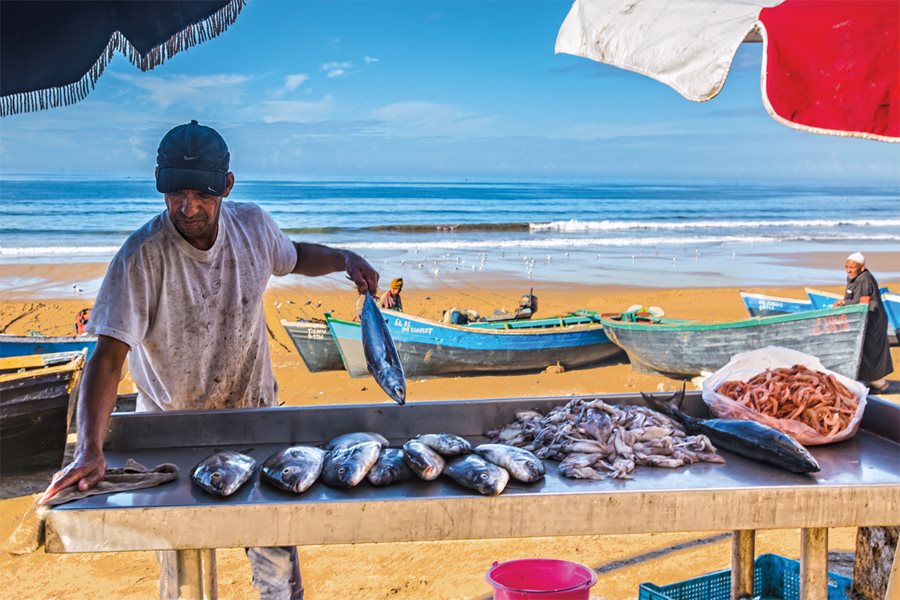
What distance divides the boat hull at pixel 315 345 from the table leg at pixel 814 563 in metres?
9.43

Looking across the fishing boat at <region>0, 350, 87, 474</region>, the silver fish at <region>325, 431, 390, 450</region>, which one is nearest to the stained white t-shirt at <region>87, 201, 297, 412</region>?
the silver fish at <region>325, 431, 390, 450</region>

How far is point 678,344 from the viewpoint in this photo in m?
11.6

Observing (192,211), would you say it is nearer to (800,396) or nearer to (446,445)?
(446,445)

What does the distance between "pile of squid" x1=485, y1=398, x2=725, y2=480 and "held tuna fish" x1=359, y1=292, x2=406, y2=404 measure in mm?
492

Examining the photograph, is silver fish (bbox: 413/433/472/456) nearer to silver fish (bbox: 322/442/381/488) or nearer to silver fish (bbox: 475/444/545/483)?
silver fish (bbox: 475/444/545/483)

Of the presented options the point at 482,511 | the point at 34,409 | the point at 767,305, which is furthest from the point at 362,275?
the point at 767,305

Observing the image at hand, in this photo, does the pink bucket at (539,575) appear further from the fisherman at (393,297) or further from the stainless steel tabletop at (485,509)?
the fisherman at (393,297)

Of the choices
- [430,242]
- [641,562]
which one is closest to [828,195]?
[430,242]

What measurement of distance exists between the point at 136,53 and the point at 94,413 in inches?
52.8

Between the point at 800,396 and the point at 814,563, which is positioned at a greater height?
the point at 800,396

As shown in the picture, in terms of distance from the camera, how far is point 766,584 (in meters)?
4.59

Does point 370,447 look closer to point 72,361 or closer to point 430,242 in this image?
point 72,361

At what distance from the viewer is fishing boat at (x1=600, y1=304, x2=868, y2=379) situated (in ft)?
35.3

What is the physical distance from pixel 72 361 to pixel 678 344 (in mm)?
7447
